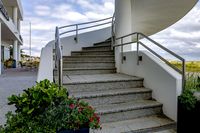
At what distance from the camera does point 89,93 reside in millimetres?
3861

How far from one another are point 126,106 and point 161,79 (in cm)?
79

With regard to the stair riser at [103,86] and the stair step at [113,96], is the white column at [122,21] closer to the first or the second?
the stair riser at [103,86]

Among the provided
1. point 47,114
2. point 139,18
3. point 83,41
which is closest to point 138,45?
point 47,114

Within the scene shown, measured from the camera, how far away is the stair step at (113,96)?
371 centimetres

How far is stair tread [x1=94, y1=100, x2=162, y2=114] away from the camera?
3492mm

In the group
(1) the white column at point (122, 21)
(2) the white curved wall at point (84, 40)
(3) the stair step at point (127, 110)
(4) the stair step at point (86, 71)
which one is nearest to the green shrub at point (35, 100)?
(3) the stair step at point (127, 110)

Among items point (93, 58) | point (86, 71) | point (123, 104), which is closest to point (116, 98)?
point (123, 104)

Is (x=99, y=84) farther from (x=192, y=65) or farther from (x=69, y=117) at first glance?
(x=192, y=65)

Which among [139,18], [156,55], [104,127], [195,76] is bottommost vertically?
[104,127]

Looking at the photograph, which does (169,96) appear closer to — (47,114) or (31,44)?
(47,114)

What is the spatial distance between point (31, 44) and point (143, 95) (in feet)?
121

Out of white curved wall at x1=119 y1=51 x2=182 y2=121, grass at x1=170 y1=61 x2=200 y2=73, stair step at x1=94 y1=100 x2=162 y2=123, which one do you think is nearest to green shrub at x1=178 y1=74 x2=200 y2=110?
white curved wall at x1=119 y1=51 x2=182 y2=121

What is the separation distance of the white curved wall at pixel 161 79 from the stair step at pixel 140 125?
0.66ft

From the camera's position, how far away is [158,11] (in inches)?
336
